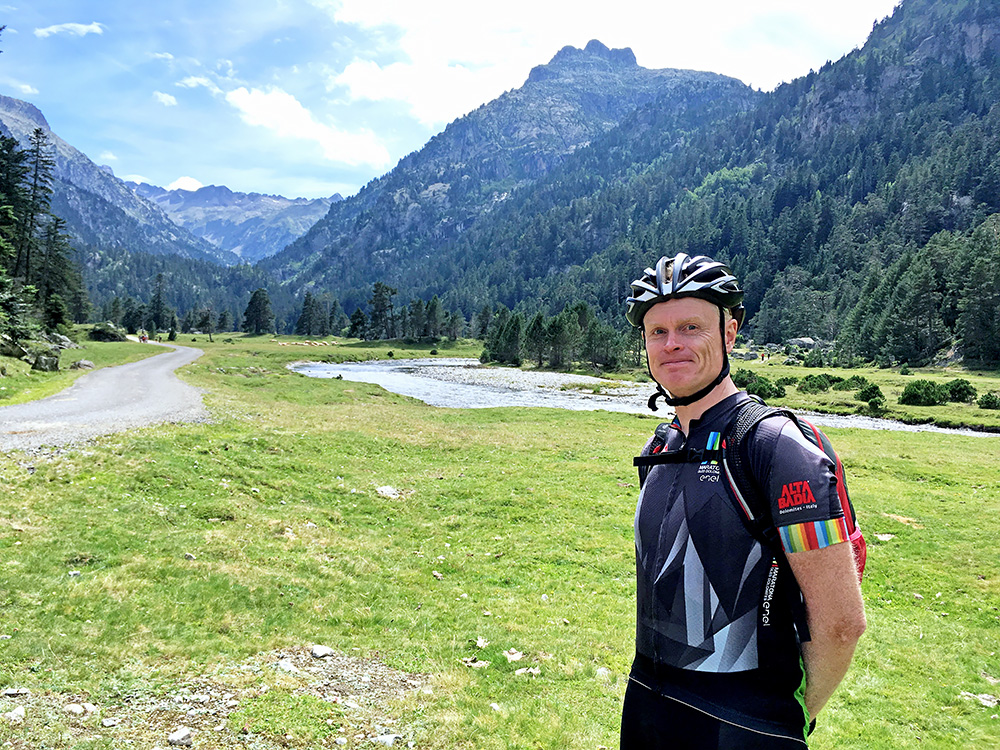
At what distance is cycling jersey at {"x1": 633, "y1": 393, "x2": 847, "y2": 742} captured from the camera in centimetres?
302

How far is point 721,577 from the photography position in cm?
333

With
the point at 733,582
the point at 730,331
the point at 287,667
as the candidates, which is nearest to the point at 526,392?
the point at 287,667

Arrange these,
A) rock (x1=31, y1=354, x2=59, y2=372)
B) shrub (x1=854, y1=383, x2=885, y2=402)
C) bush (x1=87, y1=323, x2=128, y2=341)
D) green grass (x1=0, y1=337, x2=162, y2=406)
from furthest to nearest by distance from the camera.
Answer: bush (x1=87, y1=323, x2=128, y2=341)
shrub (x1=854, y1=383, x2=885, y2=402)
rock (x1=31, y1=354, x2=59, y2=372)
green grass (x1=0, y1=337, x2=162, y2=406)

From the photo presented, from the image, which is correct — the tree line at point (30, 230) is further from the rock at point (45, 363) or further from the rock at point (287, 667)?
the rock at point (287, 667)

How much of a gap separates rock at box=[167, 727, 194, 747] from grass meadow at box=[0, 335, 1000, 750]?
121 millimetres

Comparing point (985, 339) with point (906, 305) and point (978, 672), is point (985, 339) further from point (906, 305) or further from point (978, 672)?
point (978, 672)

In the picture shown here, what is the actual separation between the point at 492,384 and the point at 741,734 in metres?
84.8

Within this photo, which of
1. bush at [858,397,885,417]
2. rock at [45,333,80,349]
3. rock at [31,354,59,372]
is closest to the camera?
rock at [31,354,59,372]

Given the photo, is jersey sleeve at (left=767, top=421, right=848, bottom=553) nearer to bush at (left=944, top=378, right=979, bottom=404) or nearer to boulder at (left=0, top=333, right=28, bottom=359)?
boulder at (left=0, top=333, right=28, bottom=359)

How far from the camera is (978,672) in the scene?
9938 mm

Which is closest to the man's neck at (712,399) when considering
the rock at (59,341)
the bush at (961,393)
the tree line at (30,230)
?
the tree line at (30,230)

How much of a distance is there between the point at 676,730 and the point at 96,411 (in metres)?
33.3

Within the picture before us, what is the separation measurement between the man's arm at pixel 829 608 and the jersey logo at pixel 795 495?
11.0 inches

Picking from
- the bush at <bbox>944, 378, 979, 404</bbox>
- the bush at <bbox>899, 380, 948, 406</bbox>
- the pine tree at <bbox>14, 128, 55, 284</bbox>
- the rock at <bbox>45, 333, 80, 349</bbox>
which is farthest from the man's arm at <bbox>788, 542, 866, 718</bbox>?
the pine tree at <bbox>14, 128, 55, 284</bbox>
